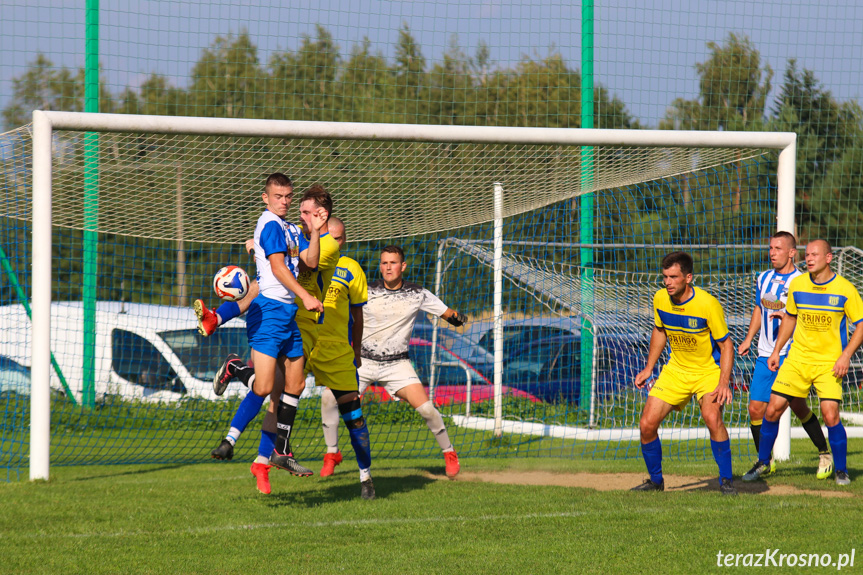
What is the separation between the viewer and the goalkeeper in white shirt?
698cm

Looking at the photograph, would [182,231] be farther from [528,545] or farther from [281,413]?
[528,545]

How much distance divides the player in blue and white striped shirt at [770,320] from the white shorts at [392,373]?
289 cm

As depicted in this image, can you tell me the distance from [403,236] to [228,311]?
4.14 metres

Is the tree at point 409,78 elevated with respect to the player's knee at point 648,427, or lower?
elevated

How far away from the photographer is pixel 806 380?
6402 millimetres

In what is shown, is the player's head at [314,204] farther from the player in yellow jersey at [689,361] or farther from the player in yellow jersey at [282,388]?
the player in yellow jersey at [689,361]

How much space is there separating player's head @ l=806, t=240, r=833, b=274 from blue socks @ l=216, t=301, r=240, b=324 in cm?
443

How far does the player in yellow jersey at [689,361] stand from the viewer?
5855mm

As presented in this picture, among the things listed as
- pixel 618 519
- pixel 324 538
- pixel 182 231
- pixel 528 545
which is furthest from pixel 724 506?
pixel 182 231

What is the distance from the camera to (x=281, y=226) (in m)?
5.33

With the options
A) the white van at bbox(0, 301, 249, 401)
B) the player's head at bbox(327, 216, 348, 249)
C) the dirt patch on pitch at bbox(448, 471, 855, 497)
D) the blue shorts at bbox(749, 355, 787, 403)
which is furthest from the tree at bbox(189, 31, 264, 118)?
the blue shorts at bbox(749, 355, 787, 403)

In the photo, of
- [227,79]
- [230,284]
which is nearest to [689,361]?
[230,284]

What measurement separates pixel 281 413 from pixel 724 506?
313 centimetres

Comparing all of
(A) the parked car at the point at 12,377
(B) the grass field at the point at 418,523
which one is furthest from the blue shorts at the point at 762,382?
(A) the parked car at the point at 12,377
